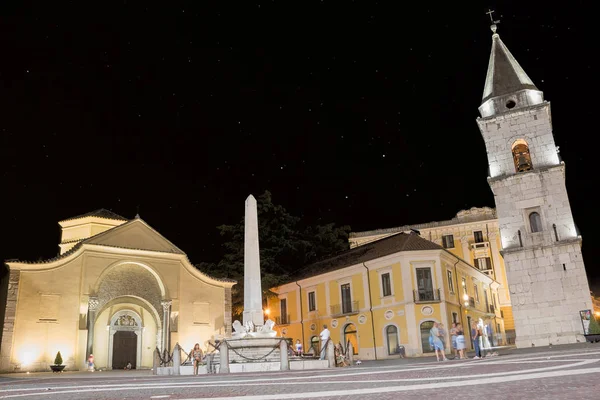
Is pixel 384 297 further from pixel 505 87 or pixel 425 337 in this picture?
pixel 505 87

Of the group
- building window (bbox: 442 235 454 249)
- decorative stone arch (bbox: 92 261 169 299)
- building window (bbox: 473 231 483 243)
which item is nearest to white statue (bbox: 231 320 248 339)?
decorative stone arch (bbox: 92 261 169 299)

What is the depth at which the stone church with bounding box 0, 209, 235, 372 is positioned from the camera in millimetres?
23859

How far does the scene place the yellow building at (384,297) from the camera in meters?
29.3

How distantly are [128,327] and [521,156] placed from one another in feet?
78.4

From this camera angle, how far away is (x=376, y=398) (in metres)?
4.59

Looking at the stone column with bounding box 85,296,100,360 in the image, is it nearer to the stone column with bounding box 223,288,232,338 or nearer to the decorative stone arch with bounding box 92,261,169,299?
the decorative stone arch with bounding box 92,261,169,299

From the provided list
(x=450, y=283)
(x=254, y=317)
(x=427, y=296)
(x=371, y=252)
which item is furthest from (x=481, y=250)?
(x=254, y=317)

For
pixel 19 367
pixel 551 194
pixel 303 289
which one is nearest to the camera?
pixel 19 367

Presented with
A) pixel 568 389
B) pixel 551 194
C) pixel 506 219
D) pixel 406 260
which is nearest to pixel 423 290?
pixel 406 260

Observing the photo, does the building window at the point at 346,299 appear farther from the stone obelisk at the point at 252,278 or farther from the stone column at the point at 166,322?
the stone obelisk at the point at 252,278

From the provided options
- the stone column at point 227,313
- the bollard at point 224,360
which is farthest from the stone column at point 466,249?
the bollard at point 224,360

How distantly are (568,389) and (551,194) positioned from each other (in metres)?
23.4

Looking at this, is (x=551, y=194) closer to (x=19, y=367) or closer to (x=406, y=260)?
(x=406, y=260)

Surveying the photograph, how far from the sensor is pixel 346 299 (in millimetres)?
33594
